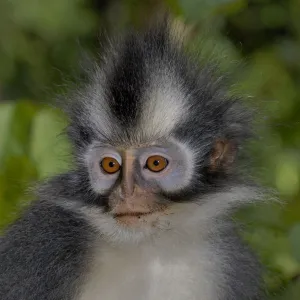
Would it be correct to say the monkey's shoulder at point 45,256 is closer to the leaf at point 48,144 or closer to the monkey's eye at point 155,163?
the leaf at point 48,144

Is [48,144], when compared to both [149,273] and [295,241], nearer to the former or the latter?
[149,273]

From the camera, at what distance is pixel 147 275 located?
9.20 ft

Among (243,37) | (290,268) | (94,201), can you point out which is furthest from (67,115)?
(243,37)

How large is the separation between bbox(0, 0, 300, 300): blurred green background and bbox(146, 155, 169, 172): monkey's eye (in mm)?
417

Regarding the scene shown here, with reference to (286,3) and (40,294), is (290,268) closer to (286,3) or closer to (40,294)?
(40,294)

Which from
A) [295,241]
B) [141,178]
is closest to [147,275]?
[141,178]

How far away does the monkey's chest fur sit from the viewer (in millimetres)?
2797

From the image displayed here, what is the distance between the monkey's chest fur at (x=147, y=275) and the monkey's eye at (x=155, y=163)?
28 centimetres

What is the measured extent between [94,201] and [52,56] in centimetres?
233

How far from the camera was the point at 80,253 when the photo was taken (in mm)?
2844

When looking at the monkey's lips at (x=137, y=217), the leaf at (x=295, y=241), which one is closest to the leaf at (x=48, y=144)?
the monkey's lips at (x=137, y=217)

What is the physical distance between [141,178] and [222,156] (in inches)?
13.0

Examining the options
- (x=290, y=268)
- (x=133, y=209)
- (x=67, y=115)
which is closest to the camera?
(x=133, y=209)

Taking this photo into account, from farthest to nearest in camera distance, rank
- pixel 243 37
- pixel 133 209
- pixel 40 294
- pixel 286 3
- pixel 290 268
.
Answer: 1. pixel 243 37
2. pixel 286 3
3. pixel 290 268
4. pixel 40 294
5. pixel 133 209
